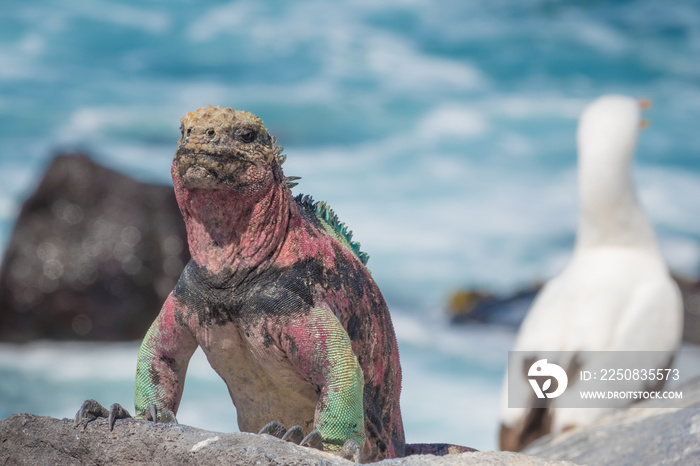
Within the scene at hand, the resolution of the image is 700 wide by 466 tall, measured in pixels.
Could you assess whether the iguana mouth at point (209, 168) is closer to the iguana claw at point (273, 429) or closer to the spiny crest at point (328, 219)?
the spiny crest at point (328, 219)

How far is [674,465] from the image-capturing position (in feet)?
16.7

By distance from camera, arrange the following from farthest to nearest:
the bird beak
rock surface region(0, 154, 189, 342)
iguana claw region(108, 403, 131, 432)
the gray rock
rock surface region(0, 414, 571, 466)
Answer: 1. rock surface region(0, 154, 189, 342)
2. the bird beak
3. the gray rock
4. iguana claw region(108, 403, 131, 432)
5. rock surface region(0, 414, 571, 466)

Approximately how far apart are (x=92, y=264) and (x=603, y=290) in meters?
8.26

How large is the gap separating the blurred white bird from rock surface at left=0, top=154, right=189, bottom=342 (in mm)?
6630

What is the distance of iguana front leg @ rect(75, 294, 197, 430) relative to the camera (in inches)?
151

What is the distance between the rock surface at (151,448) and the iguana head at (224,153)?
0.96 metres

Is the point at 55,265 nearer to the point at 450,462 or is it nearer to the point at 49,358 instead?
the point at 49,358

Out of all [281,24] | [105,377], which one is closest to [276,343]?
[105,377]

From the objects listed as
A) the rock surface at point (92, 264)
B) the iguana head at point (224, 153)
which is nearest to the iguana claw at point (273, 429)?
the iguana head at point (224, 153)

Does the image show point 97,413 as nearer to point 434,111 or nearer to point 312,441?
point 312,441

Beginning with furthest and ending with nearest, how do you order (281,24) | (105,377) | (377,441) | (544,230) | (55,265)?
1. (281,24)
2. (544,230)
3. (55,265)
4. (105,377)
5. (377,441)

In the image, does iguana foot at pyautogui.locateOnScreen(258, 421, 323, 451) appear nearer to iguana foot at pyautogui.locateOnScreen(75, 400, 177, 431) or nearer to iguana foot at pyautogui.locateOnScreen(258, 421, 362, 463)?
iguana foot at pyautogui.locateOnScreen(258, 421, 362, 463)

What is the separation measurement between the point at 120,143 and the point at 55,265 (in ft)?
28.9

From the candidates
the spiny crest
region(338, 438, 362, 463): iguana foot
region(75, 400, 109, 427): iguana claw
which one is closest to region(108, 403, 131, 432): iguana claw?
region(75, 400, 109, 427): iguana claw
